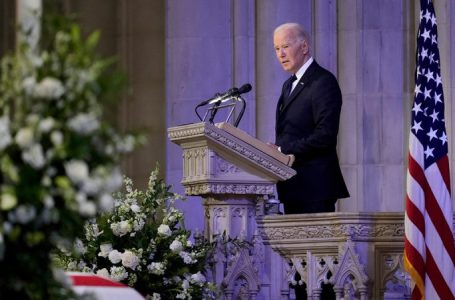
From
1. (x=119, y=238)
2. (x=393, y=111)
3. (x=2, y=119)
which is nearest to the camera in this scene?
(x=2, y=119)

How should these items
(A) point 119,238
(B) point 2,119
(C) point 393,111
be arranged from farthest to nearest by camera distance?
(C) point 393,111, (A) point 119,238, (B) point 2,119

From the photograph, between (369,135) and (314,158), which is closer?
(314,158)

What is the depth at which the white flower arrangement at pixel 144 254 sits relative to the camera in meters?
9.34

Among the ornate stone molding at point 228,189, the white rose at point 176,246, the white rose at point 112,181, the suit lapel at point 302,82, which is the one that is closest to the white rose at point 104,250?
the white rose at point 176,246

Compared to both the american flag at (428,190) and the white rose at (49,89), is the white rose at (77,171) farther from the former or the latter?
the american flag at (428,190)

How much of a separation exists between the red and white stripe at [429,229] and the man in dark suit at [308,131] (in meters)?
0.57

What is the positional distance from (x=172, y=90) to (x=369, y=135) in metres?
1.89

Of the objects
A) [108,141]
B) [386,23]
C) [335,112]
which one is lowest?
[108,141]

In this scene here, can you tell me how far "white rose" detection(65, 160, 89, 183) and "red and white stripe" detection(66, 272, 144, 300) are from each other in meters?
1.12

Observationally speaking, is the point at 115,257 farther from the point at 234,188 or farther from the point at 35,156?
the point at 35,156

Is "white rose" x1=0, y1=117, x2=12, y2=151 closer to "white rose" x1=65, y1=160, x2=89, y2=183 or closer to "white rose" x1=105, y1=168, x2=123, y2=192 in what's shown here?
"white rose" x1=65, y1=160, x2=89, y2=183

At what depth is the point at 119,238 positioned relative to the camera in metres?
9.62

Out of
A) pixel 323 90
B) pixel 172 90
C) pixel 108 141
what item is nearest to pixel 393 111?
pixel 172 90

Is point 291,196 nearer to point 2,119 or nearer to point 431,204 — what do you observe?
point 431,204
